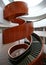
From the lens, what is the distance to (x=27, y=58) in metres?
3.61

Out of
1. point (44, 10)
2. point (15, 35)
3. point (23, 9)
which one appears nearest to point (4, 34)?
point (15, 35)

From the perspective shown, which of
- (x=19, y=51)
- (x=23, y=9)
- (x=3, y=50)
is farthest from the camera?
(x=19, y=51)

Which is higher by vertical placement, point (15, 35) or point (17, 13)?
point (17, 13)

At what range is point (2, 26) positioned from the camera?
3.74 meters

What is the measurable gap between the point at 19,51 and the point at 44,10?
1690 millimetres

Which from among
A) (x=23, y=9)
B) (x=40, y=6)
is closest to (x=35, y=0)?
(x=40, y=6)

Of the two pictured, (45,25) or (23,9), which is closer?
(23,9)

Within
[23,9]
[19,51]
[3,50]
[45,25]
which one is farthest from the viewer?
[19,51]

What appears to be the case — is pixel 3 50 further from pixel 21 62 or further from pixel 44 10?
pixel 44 10

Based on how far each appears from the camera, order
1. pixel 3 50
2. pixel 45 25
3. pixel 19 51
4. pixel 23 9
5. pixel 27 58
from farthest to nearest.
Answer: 1. pixel 19 51
2. pixel 45 25
3. pixel 3 50
4. pixel 27 58
5. pixel 23 9

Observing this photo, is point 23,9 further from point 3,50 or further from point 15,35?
point 3,50

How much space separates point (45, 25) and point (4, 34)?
1402 mm

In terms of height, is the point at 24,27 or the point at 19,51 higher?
the point at 24,27

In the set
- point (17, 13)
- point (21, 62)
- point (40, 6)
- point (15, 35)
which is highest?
point (40, 6)
